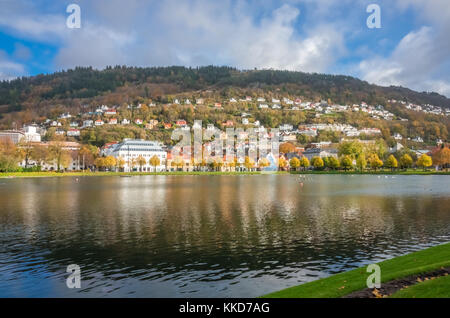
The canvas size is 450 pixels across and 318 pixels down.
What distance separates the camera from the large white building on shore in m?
159

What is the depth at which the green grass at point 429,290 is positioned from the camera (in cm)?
861

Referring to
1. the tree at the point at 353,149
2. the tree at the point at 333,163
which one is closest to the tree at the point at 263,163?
the tree at the point at 333,163

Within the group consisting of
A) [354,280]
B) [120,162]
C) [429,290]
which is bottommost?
[354,280]

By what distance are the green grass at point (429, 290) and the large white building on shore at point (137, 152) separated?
151055 mm

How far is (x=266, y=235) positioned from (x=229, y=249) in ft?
12.4

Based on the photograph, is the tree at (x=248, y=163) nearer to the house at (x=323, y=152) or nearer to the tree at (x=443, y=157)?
the house at (x=323, y=152)

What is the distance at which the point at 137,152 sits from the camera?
169 metres

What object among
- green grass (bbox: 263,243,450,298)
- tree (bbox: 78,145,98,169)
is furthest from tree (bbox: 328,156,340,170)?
green grass (bbox: 263,243,450,298)

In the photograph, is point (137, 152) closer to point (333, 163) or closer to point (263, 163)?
point (263, 163)

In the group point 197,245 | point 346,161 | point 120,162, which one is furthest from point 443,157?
point 197,245

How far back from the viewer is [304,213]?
96.0 feet

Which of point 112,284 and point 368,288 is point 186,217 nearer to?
point 112,284

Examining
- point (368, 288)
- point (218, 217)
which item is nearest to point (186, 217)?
point (218, 217)

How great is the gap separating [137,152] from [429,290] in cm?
16607
